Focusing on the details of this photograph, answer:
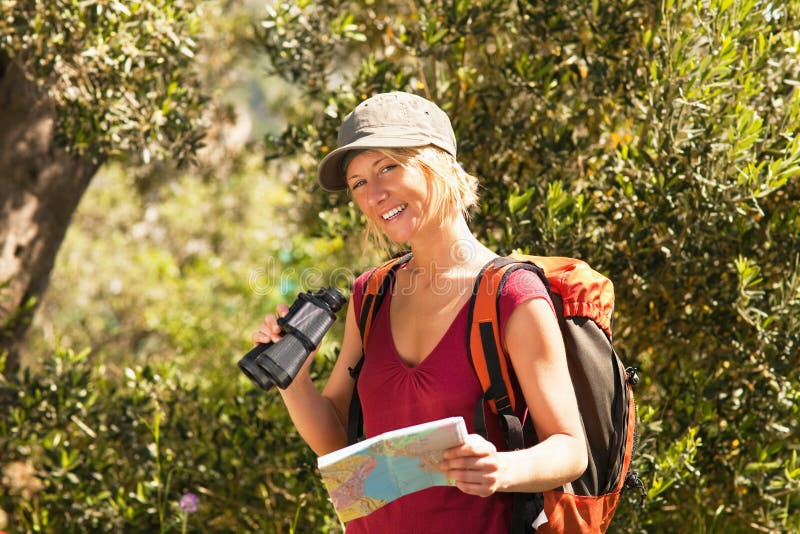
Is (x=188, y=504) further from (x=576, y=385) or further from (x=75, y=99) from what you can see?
(x=576, y=385)

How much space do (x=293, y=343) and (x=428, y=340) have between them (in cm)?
38

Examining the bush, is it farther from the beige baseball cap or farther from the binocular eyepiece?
the beige baseball cap

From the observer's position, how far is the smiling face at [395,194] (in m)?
2.49

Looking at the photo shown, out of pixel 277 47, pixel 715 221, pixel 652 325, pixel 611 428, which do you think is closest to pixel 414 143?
pixel 611 428

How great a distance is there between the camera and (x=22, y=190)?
5398mm

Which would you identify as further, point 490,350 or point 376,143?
point 376,143

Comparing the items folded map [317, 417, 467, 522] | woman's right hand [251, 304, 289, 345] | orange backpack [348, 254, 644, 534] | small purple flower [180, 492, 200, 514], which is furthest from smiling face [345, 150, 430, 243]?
small purple flower [180, 492, 200, 514]

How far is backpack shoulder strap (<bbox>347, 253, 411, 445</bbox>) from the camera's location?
2.70 meters

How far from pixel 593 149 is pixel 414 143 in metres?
2.24

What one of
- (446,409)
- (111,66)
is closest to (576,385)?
(446,409)

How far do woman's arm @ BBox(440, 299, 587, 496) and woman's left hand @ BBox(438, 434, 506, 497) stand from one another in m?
0.07

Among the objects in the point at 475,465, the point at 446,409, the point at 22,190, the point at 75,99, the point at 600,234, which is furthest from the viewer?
the point at 22,190

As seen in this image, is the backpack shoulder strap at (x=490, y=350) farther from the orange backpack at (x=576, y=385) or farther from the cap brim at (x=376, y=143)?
the cap brim at (x=376, y=143)

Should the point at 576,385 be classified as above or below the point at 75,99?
below
